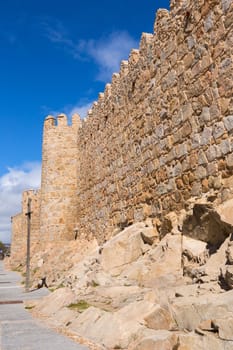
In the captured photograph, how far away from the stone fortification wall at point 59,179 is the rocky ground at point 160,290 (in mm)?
9793

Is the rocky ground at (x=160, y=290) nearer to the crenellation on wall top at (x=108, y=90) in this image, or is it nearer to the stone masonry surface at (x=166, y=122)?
the stone masonry surface at (x=166, y=122)

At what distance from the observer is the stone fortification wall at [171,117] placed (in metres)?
6.80

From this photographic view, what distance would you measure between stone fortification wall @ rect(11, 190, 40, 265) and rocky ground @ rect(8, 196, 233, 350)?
777 inches

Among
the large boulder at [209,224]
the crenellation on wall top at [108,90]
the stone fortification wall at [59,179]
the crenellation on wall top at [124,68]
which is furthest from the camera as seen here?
the stone fortification wall at [59,179]

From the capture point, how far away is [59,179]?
19.9 m

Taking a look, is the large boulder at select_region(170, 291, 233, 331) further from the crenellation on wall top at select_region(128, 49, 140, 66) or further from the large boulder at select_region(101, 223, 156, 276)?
the crenellation on wall top at select_region(128, 49, 140, 66)

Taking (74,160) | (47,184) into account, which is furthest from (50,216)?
(74,160)

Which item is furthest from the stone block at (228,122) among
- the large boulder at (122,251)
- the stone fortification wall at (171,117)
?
the large boulder at (122,251)

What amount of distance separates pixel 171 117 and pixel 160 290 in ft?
12.8

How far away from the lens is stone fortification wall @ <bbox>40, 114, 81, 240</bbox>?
1966 cm

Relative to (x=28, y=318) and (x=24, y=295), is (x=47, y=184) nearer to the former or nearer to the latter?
(x=24, y=295)

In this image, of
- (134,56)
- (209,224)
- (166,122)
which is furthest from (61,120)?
(209,224)

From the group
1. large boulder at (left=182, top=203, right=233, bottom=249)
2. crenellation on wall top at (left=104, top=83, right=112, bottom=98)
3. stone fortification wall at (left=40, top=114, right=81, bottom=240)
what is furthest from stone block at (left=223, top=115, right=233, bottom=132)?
stone fortification wall at (left=40, top=114, right=81, bottom=240)

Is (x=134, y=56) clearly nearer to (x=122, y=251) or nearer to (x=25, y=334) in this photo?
(x=122, y=251)
